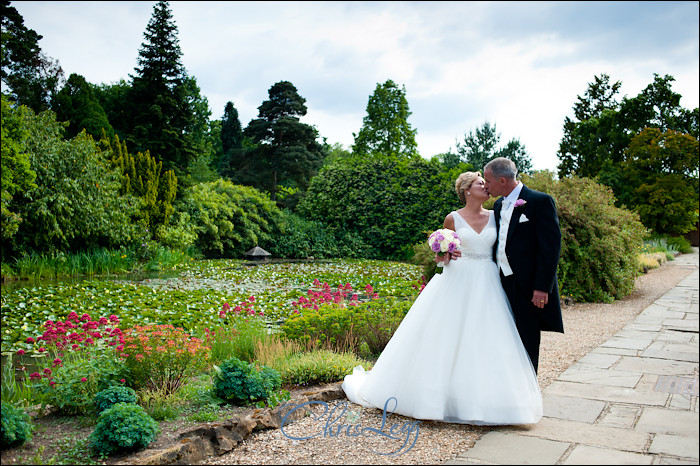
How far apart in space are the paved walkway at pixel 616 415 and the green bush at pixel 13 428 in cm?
231

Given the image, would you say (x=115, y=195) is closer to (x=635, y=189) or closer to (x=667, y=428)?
(x=667, y=428)

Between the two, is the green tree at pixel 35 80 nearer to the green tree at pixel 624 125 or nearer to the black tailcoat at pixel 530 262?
the black tailcoat at pixel 530 262

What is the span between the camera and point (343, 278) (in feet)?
39.9

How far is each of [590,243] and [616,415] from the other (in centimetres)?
614

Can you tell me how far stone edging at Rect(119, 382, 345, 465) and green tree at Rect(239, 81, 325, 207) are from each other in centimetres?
2356

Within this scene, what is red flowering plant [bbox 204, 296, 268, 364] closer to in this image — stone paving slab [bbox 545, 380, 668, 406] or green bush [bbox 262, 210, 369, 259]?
stone paving slab [bbox 545, 380, 668, 406]

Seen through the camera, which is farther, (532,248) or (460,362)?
(532,248)

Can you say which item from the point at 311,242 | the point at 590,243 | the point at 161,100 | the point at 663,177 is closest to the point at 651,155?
the point at 663,177

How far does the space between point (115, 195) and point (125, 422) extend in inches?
478

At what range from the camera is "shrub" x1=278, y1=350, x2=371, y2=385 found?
4.25 metres

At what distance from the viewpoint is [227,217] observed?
59.4 ft

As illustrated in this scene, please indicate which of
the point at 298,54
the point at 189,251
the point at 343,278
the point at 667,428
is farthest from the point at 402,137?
the point at 667,428

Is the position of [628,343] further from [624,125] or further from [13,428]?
[624,125]

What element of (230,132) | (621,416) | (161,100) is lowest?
(621,416)
